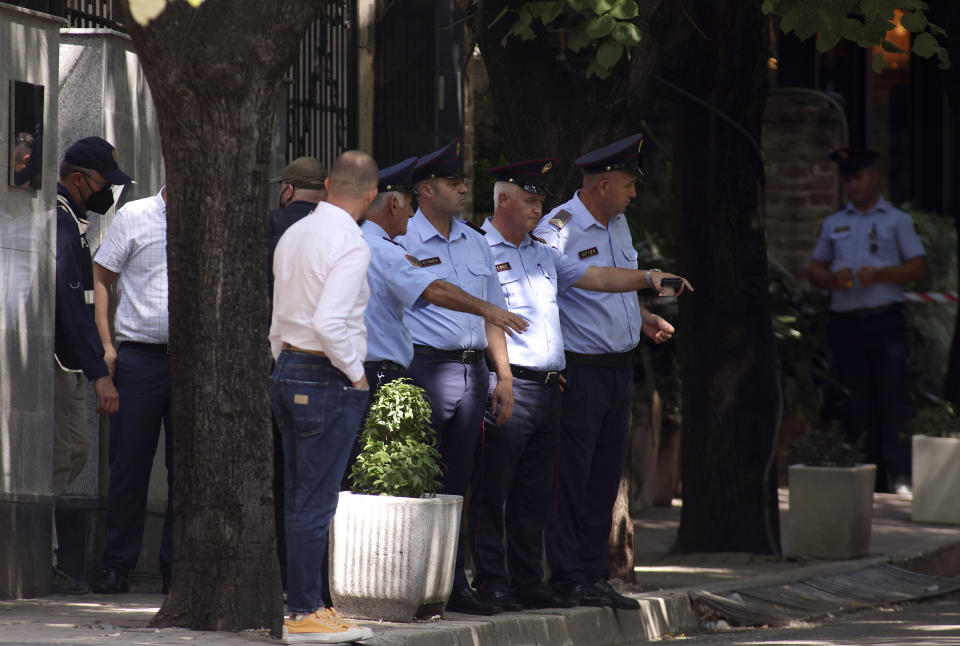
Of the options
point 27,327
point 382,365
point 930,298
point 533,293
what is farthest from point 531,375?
point 930,298

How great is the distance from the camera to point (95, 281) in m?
8.70

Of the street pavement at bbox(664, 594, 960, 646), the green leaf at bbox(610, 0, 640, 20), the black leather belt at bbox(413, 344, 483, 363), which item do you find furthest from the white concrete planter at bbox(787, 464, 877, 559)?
the black leather belt at bbox(413, 344, 483, 363)

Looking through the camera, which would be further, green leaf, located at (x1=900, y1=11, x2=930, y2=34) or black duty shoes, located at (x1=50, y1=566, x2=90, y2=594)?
green leaf, located at (x1=900, y1=11, x2=930, y2=34)

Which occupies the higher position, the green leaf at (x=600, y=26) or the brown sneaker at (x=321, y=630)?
the green leaf at (x=600, y=26)

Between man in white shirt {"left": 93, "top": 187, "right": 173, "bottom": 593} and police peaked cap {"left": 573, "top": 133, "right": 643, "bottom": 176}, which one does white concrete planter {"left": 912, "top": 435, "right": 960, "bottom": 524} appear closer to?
police peaked cap {"left": 573, "top": 133, "right": 643, "bottom": 176}

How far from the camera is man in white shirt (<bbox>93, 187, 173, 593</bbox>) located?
862 centimetres

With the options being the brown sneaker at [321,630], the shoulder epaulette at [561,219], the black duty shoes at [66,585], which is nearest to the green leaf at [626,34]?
the shoulder epaulette at [561,219]

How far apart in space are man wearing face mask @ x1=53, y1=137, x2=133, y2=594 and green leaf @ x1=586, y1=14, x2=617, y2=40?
2.38 m

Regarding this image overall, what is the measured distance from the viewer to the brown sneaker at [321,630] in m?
6.66

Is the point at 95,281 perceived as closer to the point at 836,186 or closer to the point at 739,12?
the point at 739,12

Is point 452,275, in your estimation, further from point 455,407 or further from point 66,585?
point 66,585

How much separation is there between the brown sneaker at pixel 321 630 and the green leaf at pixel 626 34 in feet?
11.2

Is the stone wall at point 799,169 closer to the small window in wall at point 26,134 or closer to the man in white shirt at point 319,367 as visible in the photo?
the small window in wall at point 26,134

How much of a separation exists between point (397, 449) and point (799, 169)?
941cm
